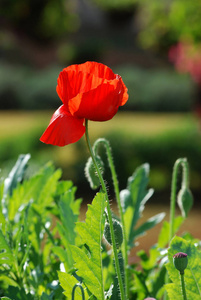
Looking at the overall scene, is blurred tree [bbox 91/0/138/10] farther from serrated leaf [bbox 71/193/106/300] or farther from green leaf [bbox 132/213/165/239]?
serrated leaf [bbox 71/193/106/300]

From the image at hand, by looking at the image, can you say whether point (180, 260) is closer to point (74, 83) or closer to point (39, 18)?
point (74, 83)

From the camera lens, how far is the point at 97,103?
2.23ft

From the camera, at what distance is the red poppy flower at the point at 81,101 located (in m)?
0.68

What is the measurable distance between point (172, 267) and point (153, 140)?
537cm

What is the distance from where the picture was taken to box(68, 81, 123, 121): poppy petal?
68cm

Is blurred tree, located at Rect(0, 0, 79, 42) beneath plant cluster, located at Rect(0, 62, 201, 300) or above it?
beneath

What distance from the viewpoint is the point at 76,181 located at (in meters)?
5.83

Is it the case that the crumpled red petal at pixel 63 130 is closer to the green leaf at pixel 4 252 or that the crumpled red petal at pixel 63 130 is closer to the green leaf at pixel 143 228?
the green leaf at pixel 4 252

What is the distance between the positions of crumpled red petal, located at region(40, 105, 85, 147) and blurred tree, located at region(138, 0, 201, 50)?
6980mm

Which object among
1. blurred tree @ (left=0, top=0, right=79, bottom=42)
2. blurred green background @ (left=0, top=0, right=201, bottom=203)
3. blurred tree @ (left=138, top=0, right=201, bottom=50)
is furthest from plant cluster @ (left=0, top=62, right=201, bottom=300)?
blurred tree @ (left=0, top=0, right=79, bottom=42)

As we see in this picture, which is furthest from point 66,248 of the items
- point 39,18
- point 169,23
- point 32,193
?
point 39,18

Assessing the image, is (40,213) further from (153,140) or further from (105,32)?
(105,32)

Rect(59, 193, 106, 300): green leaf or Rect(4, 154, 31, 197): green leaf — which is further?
Rect(4, 154, 31, 197): green leaf

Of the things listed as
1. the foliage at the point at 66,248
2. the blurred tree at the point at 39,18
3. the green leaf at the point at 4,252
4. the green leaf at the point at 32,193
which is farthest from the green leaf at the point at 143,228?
the blurred tree at the point at 39,18
